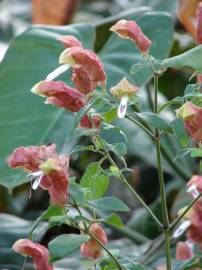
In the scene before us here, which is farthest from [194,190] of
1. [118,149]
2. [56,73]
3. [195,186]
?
[56,73]

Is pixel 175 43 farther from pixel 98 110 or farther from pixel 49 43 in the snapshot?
pixel 98 110

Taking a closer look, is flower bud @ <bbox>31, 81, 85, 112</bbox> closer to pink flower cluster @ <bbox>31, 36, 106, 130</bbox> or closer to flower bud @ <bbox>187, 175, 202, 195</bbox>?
pink flower cluster @ <bbox>31, 36, 106, 130</bbox>

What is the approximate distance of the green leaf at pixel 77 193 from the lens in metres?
0.86

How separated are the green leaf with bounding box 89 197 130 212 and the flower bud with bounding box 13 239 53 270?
9cm

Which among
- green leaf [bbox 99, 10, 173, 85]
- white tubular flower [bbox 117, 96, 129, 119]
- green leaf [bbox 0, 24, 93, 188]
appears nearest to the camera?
white tubular flower [bbox 117, 96, 129, 119]

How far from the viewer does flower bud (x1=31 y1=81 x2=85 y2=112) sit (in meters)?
0.89

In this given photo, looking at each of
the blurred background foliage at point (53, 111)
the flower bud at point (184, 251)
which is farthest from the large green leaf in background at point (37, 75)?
the flower bud at point (184, 251)

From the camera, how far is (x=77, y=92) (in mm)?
894

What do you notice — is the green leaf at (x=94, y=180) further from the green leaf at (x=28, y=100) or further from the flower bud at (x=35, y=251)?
the green leaf at (x=28, y=100)

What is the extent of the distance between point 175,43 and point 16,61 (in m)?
0.66

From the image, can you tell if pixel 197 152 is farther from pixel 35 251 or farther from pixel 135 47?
pixel 135 47

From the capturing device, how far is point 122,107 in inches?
32.6

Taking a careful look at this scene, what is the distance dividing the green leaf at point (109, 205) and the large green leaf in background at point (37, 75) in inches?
16.6

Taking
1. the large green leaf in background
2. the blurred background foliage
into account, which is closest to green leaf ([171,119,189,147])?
the blurred background foliage
